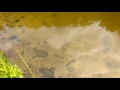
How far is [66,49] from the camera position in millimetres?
3650

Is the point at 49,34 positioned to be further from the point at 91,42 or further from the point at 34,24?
the point at 91,42

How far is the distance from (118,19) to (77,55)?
1.46m

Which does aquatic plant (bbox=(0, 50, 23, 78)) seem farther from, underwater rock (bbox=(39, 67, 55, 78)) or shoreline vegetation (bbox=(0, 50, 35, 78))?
underwater rock (bbox=(39, 67, 55, 78))

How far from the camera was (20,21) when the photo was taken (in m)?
4.35

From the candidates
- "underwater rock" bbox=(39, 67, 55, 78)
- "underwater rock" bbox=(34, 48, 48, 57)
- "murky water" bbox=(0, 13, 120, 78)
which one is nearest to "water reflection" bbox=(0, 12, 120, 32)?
"murky water" bbox=(0, 13, 120, 78)

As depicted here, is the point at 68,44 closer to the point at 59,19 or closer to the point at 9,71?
the point at 59,19

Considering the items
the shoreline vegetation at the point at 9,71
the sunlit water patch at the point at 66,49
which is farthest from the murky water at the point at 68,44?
the shoreline vegetation at the point at 9,71

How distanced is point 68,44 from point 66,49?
14cm

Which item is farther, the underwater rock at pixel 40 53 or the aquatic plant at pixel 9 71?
the underwater rock at pixel 40 53

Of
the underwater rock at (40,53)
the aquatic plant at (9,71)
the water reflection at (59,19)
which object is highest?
the water reflection at (59,19)

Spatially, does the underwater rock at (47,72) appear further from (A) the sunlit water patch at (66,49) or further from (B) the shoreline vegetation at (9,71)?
(B) the shoreline vegetation at (9,71)

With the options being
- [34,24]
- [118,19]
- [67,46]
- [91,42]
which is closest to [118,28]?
[118,19]

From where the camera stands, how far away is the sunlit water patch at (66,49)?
10.8 ft

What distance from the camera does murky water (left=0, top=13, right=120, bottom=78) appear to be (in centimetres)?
331
